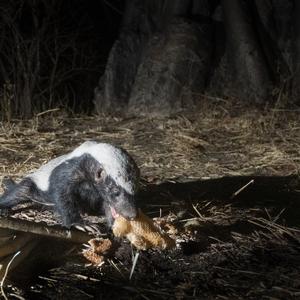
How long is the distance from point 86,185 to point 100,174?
0.21 m

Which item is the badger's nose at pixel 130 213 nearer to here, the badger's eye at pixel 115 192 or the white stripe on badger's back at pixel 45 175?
the badger's eye at pixel 115 192

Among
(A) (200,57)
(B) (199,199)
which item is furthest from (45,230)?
(A) (200,57)

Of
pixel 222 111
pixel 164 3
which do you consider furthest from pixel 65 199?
pixel 164 3

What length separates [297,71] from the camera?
7.92 m

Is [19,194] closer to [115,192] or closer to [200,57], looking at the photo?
[115,192]

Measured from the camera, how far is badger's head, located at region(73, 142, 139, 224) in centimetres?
346

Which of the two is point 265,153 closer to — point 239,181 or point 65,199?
point 239,181

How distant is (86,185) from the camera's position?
149 inches

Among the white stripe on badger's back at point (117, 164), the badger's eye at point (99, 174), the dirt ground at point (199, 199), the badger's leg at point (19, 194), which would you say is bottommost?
the dirt ground at point (199, 199)

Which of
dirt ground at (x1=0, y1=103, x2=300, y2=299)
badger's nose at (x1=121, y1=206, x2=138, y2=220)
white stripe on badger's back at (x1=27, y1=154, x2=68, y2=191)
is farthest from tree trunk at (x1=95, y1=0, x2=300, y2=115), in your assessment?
badger's nose at (x1=121, y1=206, x2=138, y2=220)

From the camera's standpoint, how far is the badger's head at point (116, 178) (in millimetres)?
3465

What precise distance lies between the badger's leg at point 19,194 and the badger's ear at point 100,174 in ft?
2.08

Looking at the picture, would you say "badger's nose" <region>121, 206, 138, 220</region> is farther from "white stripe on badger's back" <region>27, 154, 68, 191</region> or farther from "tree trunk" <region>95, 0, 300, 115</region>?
"tree trunk" <region>95, 0, 300, 115</region>

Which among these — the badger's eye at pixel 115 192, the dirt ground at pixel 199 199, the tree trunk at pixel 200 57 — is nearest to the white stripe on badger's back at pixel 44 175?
the dirt ground at pixel 199 199
